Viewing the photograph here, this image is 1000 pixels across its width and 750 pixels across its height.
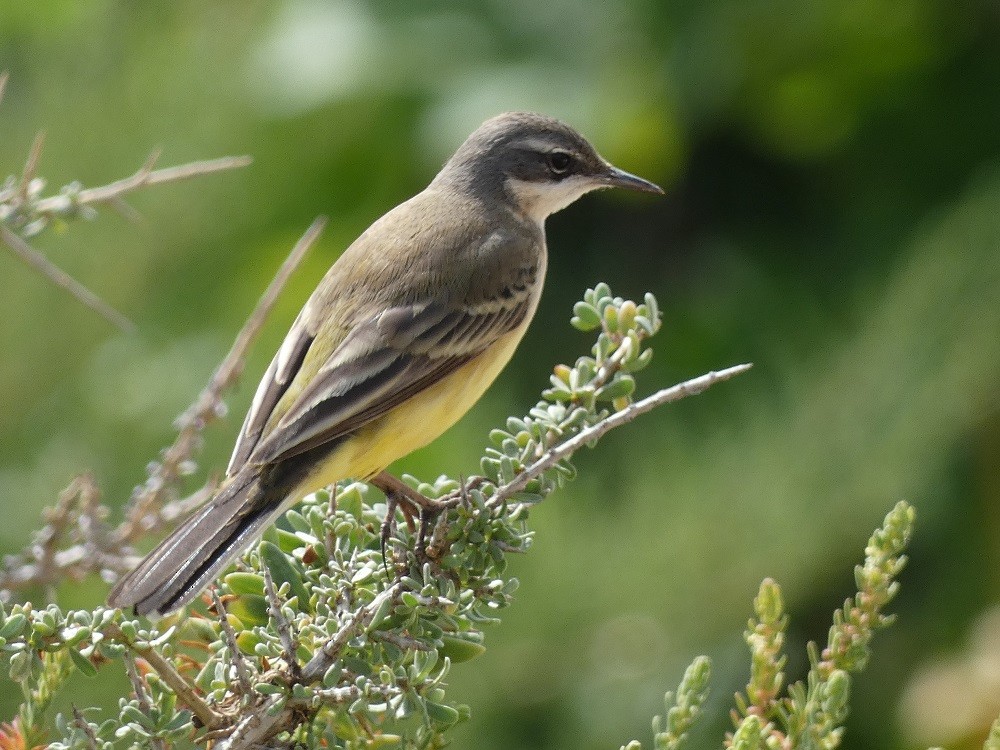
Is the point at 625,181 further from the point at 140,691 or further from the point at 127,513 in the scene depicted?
the point at 140,691

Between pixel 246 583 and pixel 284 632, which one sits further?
pixel 246 583

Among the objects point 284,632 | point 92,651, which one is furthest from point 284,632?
point 92,651

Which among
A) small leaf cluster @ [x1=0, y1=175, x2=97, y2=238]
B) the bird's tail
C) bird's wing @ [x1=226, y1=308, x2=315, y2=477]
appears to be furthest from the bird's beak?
small leaf cluster @ [x1=0, y1=175, x2=97, y2=238]

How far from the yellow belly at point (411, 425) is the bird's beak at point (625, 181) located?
0.75m

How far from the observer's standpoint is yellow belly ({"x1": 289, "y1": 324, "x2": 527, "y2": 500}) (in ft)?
9.96

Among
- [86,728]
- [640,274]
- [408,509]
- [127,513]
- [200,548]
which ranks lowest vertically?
[86,728]

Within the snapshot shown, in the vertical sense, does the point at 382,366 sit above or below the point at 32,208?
above

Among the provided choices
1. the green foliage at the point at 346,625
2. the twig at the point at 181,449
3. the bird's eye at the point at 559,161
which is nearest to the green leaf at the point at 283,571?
the green foliage at the point at 346,625

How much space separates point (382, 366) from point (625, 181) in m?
1.34

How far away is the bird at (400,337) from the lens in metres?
2.82

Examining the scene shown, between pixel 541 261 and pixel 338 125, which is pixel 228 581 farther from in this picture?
pixel 338 125

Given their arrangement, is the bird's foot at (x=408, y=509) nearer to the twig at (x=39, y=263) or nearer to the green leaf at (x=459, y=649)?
Answer: the green leaf at (x=459, y=649)

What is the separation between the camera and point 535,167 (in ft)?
14.3

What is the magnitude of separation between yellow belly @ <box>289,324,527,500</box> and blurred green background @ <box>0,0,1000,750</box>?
83 centimetres
